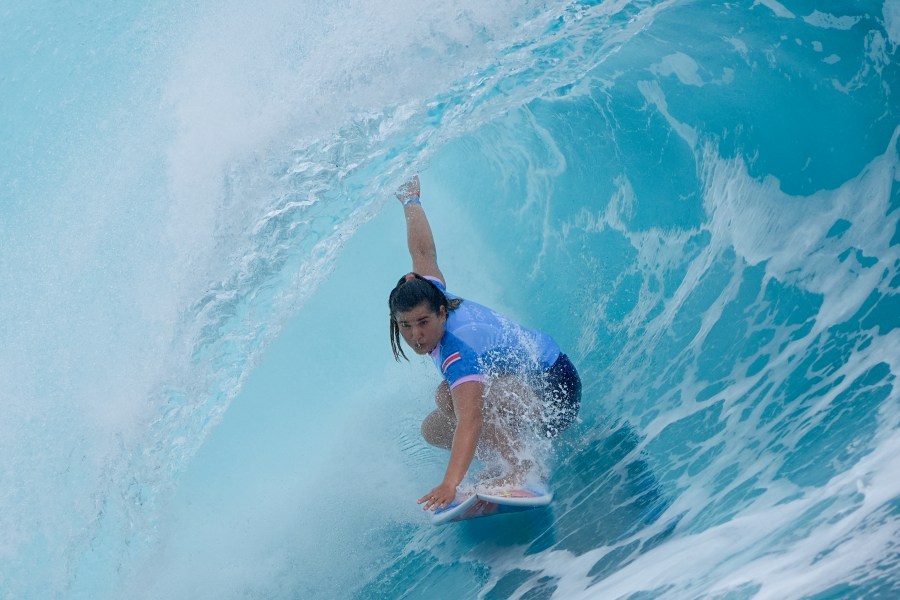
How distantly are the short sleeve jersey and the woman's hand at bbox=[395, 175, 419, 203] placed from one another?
81 cm

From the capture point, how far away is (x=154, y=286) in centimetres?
459

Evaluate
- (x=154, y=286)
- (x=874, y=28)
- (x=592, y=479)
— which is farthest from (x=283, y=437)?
(x=874, y=28)

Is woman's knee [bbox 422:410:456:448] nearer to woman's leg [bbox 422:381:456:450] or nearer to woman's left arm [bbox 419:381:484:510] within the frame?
woman's leg [bbox 422:381:456:450]

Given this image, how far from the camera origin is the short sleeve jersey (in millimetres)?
3164

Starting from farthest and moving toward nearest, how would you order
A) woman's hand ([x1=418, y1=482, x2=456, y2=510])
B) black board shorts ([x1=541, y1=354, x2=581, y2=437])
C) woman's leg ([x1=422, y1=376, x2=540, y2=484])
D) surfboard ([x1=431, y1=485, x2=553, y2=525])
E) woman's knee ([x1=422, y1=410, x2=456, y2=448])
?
1. woman's knee ([x1=422, y1=410, x2=456, y2=448])
2. black board shorts ([x1=541, y1=354, x2=581, y2=437])
3. woman's leg ([x1=422, y1=376, x2=540, y2=484])
4. surfboard ([x1=431, y1=485, x2=553, y2=525])
5. woman's hand ([x1=418, y1=482, x2=456, y2=510])

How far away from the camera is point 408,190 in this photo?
4.31 meters

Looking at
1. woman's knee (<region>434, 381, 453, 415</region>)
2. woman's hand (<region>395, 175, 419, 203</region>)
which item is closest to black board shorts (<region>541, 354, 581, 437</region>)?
woman's knee (<region>434, 381, 453, 415</region>)

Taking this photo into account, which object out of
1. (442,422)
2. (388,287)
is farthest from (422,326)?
(388,287)

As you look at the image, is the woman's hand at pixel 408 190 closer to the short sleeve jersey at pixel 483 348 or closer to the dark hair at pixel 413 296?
the short sleeve jersey at pixel 483 348

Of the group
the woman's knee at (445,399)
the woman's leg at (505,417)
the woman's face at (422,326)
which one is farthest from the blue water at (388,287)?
the woman's face at (422,326)

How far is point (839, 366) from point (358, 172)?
253 centimetres

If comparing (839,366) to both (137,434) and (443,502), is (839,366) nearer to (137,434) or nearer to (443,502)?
(443,502)

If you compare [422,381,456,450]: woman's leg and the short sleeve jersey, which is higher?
the short sleeve jersey

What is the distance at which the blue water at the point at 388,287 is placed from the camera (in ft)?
12.0
